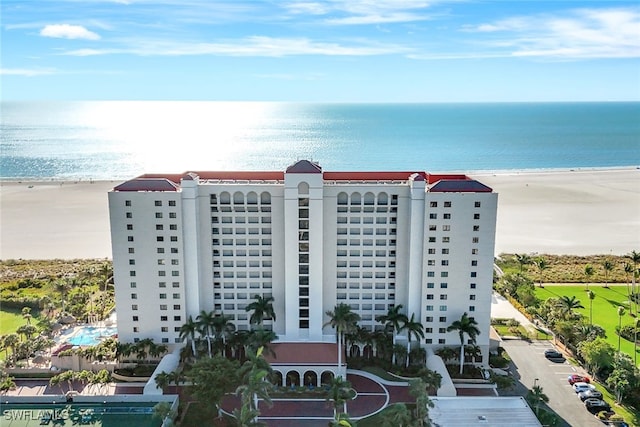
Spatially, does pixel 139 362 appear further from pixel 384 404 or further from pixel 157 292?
pixel 384 404

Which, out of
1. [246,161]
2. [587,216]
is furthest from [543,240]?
[246,161]

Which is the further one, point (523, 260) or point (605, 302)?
point (523, 260)

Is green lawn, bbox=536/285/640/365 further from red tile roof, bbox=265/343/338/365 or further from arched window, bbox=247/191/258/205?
arched window, bbox=247/191/258/205

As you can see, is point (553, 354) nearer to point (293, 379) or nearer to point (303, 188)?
point (293, 379)

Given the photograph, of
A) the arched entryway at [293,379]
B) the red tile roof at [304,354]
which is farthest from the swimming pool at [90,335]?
the arched entryway at [293,379]

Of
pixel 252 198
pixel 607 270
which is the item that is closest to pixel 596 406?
pixel 252 198

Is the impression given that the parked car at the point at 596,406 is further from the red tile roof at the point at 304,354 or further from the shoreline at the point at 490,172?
the shoreline at the point at 490,172
